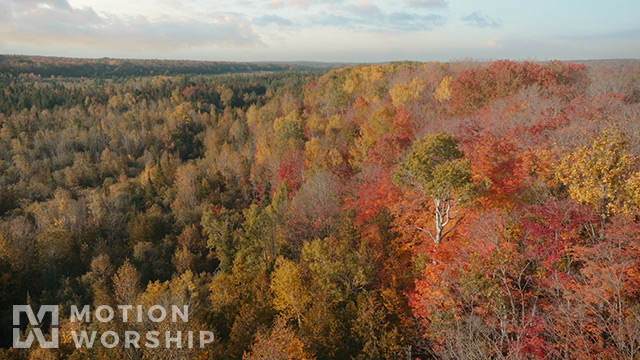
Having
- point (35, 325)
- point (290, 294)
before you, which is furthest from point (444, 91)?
point (35, 325)

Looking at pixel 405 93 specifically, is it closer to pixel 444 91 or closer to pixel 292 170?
pixel 444 91

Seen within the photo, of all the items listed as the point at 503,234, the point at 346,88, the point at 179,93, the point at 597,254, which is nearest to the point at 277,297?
the point at 503,234

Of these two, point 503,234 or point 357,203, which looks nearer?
point 503,234

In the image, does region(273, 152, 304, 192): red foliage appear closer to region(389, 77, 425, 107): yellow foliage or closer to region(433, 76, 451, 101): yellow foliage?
region(389, 77, 425, 107): yellow foliage

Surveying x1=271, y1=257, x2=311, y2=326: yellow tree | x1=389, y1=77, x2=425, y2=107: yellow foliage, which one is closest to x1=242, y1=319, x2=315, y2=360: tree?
x1=271, y1=257, x2=311, y2=326: yellow tree

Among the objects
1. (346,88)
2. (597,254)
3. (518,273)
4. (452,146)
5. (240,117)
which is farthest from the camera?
(240,117)

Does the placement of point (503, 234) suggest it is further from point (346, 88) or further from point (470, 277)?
point (346, 88)
